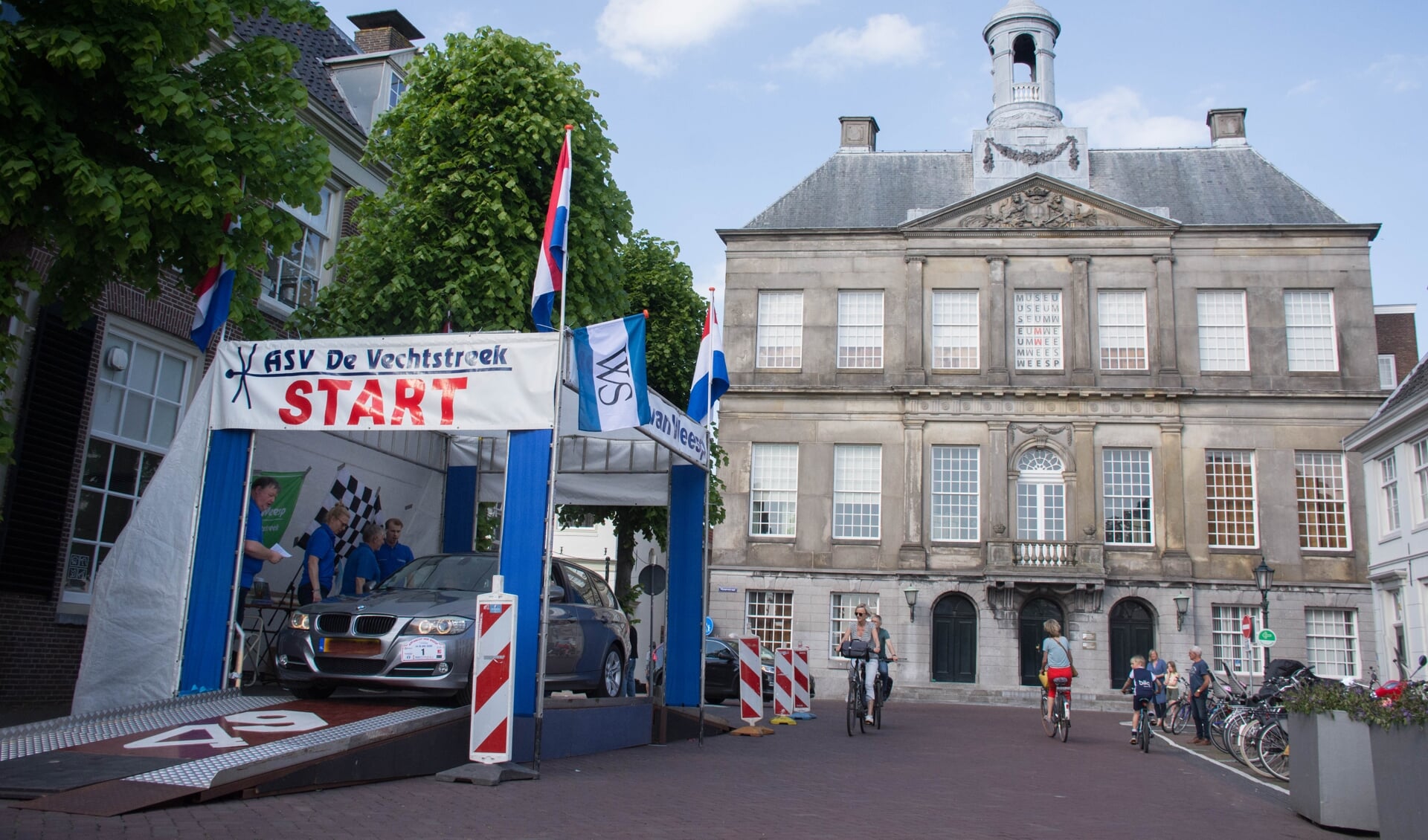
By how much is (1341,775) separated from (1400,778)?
1981 mm

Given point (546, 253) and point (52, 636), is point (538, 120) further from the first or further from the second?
point (52, 636)

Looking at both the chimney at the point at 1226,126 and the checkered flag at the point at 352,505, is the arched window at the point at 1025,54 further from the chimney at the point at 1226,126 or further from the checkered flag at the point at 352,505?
the checkered flag at the point at 352,505

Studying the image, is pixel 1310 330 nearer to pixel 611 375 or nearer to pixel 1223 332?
pixel 1223 332

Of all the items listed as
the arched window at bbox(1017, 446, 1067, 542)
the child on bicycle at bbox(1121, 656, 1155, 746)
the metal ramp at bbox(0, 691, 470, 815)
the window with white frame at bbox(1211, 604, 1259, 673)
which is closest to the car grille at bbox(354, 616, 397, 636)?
the metal ramp at bbox(0, 691, 470, 815)

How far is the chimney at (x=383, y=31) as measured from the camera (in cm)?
2583

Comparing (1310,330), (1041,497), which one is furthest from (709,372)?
(1310,330)

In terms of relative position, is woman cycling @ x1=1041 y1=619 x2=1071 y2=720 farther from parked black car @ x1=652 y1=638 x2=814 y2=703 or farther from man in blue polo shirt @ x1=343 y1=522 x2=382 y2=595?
man in blue polo shirt @ x1=343 y1=522 x2=382 y2=595

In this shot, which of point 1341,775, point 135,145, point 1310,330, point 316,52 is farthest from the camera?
point 1310,330

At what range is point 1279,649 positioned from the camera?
33.8m

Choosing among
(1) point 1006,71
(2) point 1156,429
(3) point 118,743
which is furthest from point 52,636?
(1) point 1006,71

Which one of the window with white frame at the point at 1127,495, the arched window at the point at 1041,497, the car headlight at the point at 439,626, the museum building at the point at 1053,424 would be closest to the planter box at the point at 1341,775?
the car headlight at the point at 439,626

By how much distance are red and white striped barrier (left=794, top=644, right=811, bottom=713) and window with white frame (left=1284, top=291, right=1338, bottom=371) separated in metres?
23.2

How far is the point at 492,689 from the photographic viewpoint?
8.69m

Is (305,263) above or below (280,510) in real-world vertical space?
above
